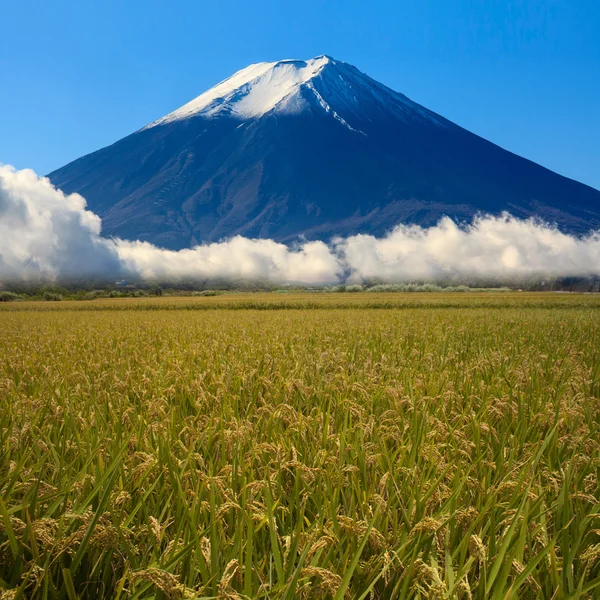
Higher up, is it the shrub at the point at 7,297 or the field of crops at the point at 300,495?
the shrub at the point at 7,297

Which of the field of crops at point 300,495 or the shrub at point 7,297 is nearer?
the field of crops at point 300,495

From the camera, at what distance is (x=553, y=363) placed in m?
6.99

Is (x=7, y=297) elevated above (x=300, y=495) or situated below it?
above

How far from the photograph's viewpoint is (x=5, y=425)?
3744mm

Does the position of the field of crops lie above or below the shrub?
below

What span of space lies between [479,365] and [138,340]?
295 inches

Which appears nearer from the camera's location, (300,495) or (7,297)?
(300,495)

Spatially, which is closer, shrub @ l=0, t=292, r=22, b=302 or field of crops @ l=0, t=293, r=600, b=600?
field of crops @ l=0, t=293, r=600, b=600

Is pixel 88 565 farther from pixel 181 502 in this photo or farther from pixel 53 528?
pixel 181 502

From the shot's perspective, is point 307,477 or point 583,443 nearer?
point 307,477

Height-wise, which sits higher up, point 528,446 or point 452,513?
point 452,513

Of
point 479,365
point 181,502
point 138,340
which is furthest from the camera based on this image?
point 138,340

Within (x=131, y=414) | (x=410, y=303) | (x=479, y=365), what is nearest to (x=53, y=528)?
(x=131, y=414)

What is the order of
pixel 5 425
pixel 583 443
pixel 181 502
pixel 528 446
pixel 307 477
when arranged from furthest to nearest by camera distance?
pixel 5 425, pixel 528 446, pixel 583 443, pixel 307 477, pixel 181 502
